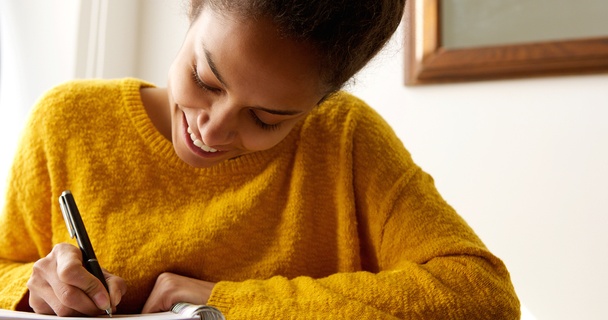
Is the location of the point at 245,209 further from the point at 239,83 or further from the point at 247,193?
the point at 239,83

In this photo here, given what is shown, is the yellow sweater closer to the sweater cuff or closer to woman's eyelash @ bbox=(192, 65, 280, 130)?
the sweater cuff

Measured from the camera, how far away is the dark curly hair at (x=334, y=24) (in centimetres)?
59

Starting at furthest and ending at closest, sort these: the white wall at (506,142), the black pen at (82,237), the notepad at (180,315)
→ the white wall at (506,142), the black pen at (82,237), the notepad at (180,315)

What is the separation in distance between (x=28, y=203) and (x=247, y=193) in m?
0.27

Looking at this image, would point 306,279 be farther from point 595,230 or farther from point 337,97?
point 595,230

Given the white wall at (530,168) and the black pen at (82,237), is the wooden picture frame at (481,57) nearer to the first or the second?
the white wall at (530,168)

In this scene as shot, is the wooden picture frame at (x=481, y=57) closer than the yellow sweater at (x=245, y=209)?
No

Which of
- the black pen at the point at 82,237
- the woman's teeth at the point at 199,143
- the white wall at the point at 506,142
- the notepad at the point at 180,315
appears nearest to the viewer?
the notepad at the point at 180,315

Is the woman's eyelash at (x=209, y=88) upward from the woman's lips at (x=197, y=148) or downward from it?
upward

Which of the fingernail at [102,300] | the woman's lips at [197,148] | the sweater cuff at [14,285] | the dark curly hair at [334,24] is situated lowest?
the sweater cuff at [14,285]

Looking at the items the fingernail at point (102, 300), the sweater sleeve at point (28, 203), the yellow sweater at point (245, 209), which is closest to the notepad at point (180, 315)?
the fingernail at point (102, 300)

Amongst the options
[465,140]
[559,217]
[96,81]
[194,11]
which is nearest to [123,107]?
[96,81]

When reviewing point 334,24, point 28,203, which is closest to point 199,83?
point 334,24

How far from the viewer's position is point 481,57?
1219 millimetres
